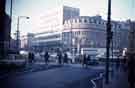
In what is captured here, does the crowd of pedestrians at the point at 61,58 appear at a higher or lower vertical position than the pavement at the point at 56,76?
higher

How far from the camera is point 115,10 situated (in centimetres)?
275

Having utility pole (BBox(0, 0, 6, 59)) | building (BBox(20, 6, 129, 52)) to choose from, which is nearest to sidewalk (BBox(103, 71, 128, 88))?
building (BBox(20, 6, 129, 52))

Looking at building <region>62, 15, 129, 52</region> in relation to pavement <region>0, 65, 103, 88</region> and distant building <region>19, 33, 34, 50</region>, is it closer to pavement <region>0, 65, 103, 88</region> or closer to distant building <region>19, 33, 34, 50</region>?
pavement <region>0, 65, 103, 88</region>

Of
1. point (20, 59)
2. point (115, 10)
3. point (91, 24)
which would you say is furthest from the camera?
point (20, 59)

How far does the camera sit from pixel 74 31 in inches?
103

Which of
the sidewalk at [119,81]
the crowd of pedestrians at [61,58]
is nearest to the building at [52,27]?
the crowd of pedestrians at [61,58]

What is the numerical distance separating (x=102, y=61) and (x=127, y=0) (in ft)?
2.84

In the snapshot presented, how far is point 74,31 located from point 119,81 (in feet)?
2.79

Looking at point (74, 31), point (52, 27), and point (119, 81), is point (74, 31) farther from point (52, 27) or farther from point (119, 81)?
point (119, 81)

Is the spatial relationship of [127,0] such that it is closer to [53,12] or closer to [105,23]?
[105,23]

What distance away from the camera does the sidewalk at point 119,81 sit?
267 cm

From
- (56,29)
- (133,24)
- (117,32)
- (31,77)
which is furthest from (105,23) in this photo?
(31,77)

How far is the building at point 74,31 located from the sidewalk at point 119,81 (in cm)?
35

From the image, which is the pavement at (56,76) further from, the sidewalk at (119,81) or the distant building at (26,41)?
the distant building at (26,41)
